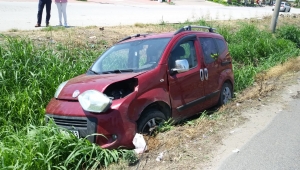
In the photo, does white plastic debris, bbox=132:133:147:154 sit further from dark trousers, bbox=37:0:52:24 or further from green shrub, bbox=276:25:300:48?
green shrub, bbox=276:25:300:48

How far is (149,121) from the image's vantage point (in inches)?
195

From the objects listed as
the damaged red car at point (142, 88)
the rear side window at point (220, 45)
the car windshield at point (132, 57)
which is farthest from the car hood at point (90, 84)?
the rear side window at point (220, 45)

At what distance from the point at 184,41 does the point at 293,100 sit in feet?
8.67

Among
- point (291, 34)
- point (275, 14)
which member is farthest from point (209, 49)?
point (291, 34)

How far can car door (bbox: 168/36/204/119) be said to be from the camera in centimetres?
553

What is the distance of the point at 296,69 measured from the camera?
32.9ft

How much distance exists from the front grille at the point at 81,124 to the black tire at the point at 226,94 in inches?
128

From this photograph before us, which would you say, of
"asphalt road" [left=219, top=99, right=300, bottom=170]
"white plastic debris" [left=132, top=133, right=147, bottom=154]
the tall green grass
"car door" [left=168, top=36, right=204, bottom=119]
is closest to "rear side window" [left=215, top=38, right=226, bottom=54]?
"car door" [left=168, top=36, right=204, bottom=119]

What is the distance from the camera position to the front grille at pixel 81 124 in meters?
4.52

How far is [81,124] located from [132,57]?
5.54ft

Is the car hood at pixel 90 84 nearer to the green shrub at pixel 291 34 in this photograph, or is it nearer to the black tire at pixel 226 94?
the black tire at pixel 226 94

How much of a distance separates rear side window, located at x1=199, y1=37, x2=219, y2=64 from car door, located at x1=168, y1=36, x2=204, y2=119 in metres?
0.28

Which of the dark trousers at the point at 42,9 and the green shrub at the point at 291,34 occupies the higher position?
the dark trousers at the point at 42,9

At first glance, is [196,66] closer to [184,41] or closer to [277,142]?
[184,41]
